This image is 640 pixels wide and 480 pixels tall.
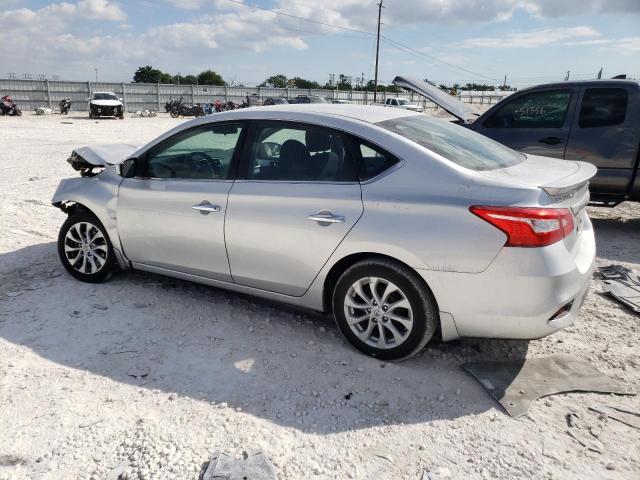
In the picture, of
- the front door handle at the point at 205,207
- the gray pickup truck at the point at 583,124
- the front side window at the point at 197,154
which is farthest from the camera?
the gray pickup truck at the point at 583,124

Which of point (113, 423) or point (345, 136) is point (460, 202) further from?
point (113, 423)

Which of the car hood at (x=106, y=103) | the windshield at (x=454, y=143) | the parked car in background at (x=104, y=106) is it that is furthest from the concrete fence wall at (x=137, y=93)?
the windshield at (x=454, y=143)

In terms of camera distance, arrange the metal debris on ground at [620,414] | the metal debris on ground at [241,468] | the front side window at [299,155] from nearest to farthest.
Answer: the metal debris on ground at [241,468] < the metal debris on ground at [620,414] < the front side window at [299,155]

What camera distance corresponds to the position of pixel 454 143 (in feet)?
11.6

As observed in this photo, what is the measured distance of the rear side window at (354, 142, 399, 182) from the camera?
3252mm

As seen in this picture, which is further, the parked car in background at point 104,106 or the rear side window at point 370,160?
the parked car in background at point 104,106

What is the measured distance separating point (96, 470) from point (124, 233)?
2.31 metres

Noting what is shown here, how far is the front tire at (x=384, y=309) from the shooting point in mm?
3145

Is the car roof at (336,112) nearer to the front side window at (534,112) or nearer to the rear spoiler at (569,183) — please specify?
the rear spoiler at (569,183)

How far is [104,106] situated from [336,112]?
105ft

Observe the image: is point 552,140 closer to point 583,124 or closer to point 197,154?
point 583,124

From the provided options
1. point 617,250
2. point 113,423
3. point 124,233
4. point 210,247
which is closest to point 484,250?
point 210,247

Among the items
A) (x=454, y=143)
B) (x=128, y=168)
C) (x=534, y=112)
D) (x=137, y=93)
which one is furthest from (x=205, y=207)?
(x=137, y=93)

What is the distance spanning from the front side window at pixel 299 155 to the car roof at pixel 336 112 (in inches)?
4.9
